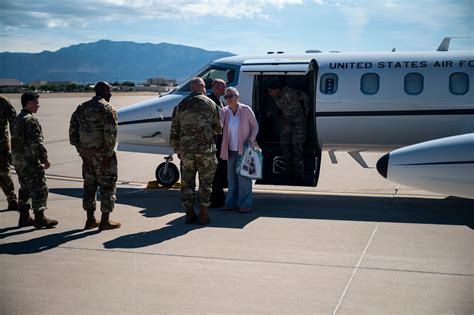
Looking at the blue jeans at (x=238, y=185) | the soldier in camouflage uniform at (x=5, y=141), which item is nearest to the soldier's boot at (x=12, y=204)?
the soldier in camouflage uniform at (x=5, y=141)

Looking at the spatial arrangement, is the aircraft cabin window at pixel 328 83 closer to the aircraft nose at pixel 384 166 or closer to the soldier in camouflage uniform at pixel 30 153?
the aircraft nose at pixel 384 166

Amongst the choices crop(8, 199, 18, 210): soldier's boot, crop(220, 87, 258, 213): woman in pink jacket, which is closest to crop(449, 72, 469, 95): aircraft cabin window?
crop(220, 87, 258, 213): woman in pink jacket

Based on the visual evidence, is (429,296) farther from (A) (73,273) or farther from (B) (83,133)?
(B) (83,133)

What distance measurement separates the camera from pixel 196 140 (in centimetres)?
839

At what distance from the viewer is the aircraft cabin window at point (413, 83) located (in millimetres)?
10508

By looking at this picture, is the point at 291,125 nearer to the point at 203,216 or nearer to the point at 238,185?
the point at 238,185

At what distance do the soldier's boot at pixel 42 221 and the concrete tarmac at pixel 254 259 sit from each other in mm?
110

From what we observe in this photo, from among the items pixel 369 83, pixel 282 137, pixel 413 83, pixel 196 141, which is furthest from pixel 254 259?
pixel 413 83

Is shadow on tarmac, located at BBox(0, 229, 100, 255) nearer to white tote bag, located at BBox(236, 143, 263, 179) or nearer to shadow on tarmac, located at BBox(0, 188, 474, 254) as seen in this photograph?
shadow on tarmac, located at BBox(0, 188, 474, 254)

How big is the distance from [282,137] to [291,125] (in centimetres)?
26

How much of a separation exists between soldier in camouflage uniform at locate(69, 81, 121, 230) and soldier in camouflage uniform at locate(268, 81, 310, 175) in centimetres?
336

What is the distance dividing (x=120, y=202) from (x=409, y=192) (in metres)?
5.38

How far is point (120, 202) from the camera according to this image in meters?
10.4

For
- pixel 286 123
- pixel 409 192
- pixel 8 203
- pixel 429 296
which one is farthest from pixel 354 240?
pixel 8 203
